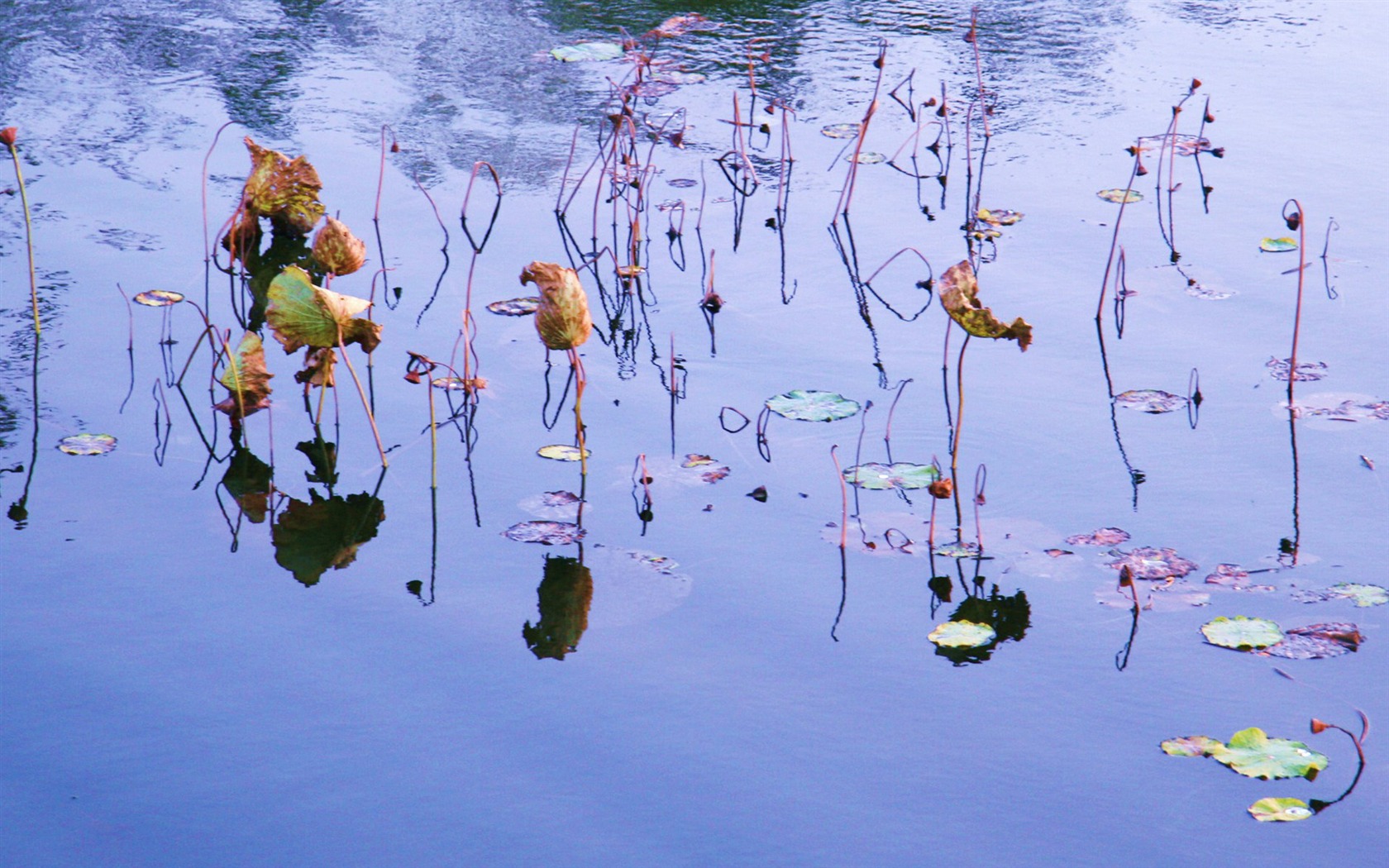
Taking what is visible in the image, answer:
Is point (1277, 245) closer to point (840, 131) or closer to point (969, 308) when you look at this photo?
point (840, 131)

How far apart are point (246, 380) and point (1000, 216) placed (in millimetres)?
2508

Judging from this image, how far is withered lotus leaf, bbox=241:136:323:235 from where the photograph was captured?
388 centimetres

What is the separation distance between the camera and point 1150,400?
325 centimetres

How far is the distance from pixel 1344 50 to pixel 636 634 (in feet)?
16.9

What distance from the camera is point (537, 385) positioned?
10.9ft

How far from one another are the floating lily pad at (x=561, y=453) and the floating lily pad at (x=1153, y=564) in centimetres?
120

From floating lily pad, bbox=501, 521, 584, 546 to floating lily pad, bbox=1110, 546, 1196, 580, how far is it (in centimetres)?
112

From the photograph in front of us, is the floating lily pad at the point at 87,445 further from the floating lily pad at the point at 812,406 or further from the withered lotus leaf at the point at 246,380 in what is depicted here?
the floating lily pad at the point at 812,406

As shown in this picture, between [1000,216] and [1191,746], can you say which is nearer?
[1191,746]

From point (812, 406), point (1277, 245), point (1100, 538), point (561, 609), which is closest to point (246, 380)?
point (561, 609)

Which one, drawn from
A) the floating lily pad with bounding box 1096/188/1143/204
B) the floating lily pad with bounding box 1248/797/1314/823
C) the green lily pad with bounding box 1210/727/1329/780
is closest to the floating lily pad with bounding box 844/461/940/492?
the green lily pad with bounding box 1210/727/1329/780

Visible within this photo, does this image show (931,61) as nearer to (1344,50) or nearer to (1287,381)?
(1344,50)

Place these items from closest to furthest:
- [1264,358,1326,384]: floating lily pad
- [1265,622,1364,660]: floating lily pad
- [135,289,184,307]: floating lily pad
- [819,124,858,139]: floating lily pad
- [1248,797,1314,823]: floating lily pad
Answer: [1248,797,1314,823]: floating lily pad
[1265,622,1364,660]: floating lily pad
[1264,358,1326,384]: floating lily pad
[135,289,184,307]: floating lily pad
[819,124,858,139]: floating lily pad

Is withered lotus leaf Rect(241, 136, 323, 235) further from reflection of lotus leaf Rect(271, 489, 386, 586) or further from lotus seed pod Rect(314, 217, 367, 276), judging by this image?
reflection of lotus leaf Rect(271, 489, 386, 586)
